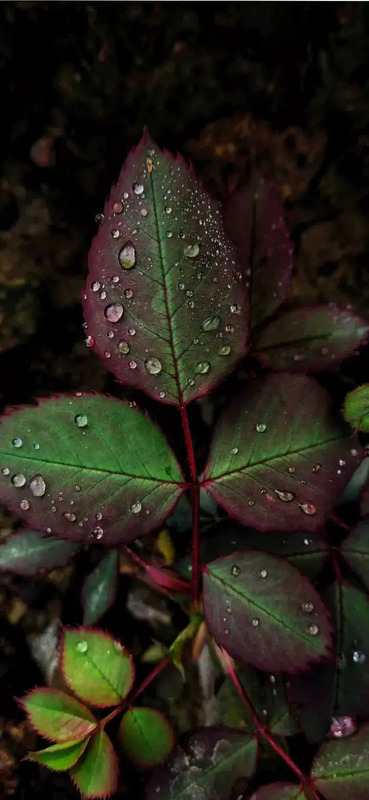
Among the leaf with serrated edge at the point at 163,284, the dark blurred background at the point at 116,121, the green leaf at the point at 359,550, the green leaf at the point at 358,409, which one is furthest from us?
the dark blurred background at the point at 116,121

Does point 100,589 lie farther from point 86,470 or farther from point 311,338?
point 311,338

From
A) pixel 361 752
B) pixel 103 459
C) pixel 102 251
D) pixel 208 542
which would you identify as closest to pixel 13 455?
pixel 103 459

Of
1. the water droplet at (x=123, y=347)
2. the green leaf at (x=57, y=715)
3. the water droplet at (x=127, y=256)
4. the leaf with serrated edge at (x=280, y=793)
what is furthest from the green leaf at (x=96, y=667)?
the water droplet at (x=127, y=256)

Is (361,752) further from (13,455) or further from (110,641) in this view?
(13,455)

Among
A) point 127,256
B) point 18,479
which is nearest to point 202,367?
point 127,256

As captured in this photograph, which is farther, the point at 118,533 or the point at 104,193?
the point at 104,193

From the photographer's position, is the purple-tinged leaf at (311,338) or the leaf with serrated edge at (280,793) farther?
the purple-tinged leaf at (311,338)

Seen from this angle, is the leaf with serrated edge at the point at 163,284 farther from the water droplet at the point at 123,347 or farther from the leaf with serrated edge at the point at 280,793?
the leaf with serrated edge at the point at 280,793
